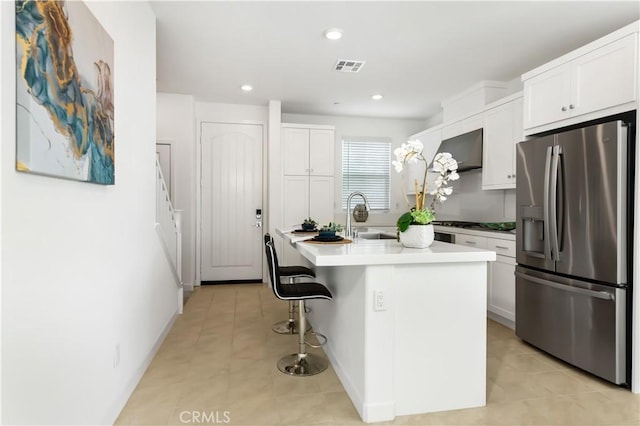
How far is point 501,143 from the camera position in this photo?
4094 mm

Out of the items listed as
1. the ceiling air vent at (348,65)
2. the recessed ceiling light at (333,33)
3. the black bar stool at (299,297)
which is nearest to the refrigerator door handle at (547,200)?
the black bar stool at (299,297)

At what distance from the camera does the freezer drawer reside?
2432 millimetres

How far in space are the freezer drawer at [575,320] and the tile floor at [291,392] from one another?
0.12 meters

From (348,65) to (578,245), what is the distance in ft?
9.15

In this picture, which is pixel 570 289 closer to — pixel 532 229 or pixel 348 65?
pixel 532 229

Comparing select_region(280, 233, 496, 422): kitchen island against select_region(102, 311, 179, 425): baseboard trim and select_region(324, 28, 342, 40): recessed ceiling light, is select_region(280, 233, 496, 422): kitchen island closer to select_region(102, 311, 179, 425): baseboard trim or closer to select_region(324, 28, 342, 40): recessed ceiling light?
select_region(102, 311, 179, 425): baseboard trim

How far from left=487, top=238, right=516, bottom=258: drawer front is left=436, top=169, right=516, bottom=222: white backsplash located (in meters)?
0.82

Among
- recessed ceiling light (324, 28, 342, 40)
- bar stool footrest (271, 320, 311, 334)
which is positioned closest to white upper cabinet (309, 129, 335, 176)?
recessed ceiling light (324, 28, 342, 40)

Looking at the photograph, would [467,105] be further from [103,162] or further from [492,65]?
[103,162]

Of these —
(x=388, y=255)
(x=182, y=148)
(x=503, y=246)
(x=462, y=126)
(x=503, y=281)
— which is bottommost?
(x=503, y=281)

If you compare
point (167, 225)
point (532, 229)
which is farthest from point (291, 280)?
point (532, 229)

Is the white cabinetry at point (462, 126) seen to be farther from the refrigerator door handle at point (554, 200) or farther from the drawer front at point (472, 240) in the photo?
the refrigerator door handle at point (554, 200)

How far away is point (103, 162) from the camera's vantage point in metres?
1.93

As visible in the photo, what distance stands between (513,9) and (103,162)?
10.1ft
